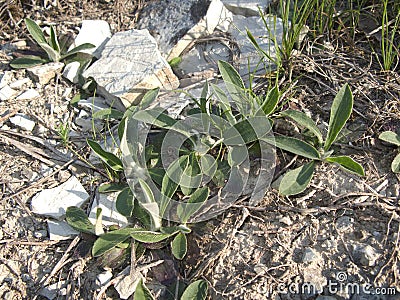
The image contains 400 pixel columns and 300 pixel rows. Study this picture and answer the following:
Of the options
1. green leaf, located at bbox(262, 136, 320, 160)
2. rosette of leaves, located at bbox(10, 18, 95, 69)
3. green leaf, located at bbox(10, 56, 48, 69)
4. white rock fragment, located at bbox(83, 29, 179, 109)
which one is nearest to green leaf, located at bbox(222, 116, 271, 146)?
green leaf, located at bbox(262, 136, 320, 160)

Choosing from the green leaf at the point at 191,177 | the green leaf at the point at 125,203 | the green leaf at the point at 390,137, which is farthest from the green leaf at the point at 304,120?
the green leaf at the point at 125,203

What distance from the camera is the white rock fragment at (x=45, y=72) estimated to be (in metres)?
2.26

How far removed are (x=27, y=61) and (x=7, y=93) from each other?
0.61 feet

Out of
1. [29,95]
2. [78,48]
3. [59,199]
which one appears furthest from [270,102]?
[29,95]

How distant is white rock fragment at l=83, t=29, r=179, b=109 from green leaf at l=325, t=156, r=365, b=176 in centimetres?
79

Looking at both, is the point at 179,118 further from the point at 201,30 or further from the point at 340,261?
the point at 340,261

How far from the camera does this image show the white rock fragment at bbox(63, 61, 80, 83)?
89.0 inches

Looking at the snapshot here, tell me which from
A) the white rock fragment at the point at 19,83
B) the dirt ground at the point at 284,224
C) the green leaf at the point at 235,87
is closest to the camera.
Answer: the dirt ground at the point at 284,224

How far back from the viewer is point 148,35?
2.32m

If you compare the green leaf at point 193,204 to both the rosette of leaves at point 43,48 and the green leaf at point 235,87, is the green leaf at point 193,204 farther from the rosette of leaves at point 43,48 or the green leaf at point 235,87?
the rosette of leaves at point 43,48

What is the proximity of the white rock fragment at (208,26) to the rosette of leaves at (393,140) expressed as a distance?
0.92m

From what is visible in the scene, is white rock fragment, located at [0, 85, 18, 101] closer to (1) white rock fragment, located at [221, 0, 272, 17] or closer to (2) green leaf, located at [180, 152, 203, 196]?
(2) green leaf, located at [180, 152, 203, 196]

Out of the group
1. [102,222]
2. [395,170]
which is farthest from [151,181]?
[395,170]

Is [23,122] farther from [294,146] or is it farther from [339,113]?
[339,113]
